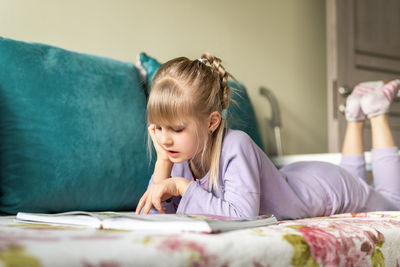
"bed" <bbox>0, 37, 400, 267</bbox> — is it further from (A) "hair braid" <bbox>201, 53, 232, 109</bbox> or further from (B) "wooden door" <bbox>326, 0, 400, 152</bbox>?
(B) "wooden door" <bbox>326, 0, 400, 152</bbox>

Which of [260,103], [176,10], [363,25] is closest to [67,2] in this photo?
[176,10]

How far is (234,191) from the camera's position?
1.09 meters

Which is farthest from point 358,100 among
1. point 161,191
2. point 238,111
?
point 161,191

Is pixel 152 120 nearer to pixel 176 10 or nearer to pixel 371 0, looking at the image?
pixel 176 10

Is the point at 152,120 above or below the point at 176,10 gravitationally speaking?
below

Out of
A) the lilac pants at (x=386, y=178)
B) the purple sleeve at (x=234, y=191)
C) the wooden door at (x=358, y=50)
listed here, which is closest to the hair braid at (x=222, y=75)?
the purple sleeve at (x=234, y=191)

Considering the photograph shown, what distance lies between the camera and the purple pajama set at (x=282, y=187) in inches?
43.0

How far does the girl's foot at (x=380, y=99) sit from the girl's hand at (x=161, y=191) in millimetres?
915

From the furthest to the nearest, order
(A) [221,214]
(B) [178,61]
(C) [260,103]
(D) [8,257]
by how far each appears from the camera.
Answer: (C) [260,103], (B) [178,61], (A) [221,214], (D) [8,257]

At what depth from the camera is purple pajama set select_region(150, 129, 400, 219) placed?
1.09 metres

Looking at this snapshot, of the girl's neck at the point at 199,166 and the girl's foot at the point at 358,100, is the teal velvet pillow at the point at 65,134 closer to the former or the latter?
the girl's neck at the point at 199,166

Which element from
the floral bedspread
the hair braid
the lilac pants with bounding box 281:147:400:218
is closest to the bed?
the floral bedspread

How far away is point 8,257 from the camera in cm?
51

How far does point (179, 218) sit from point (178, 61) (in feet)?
1.71
